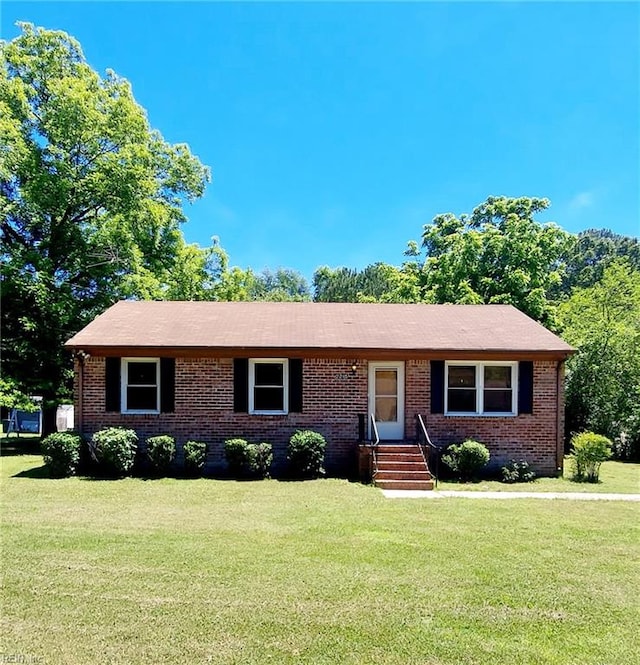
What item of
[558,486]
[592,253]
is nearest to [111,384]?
[558,486]

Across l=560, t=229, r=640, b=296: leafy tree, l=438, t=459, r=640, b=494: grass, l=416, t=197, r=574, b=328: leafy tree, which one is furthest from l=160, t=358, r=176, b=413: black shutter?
l=560, t=229, r=640, b=296: leafy tree

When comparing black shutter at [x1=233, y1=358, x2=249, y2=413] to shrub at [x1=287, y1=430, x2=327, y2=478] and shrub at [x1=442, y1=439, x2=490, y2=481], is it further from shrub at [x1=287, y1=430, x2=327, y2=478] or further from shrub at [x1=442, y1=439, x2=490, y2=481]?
shrub at [x1=442, y1=439, x2=490, y2=481]

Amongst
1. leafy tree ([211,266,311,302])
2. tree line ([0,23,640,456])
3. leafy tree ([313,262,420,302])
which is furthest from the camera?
leafy tree ([313,262,420,302])

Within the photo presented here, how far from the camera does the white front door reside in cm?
1262

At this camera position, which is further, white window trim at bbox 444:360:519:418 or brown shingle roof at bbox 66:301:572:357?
white window trim at bbox 444:360:519:418

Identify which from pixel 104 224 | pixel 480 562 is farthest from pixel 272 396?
pixel 104 224

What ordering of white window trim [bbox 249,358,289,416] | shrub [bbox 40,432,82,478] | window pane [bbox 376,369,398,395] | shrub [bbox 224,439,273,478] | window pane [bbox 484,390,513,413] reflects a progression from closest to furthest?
shrub [bbox 40,432,82,478]
shrub [bbox 224,439,273,478]
white window trim [bbox 249,358,289,416]
window pane [bbox 484,390,513,413]
window pane [bbox 376,369,398,395]

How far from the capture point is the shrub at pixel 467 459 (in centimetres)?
1153

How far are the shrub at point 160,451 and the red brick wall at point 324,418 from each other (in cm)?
73

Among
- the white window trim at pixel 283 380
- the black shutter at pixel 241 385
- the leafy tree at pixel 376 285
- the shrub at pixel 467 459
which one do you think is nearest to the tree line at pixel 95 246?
the leafy tree at pixel 376 285

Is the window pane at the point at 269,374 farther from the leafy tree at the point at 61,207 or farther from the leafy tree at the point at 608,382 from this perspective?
the leafy tree at the point at 608,382

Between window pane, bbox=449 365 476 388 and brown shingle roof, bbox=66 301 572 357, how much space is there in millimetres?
591

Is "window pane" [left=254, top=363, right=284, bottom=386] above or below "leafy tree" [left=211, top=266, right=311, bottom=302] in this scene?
below

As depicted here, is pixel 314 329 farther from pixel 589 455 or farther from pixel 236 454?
pixel 589 455
